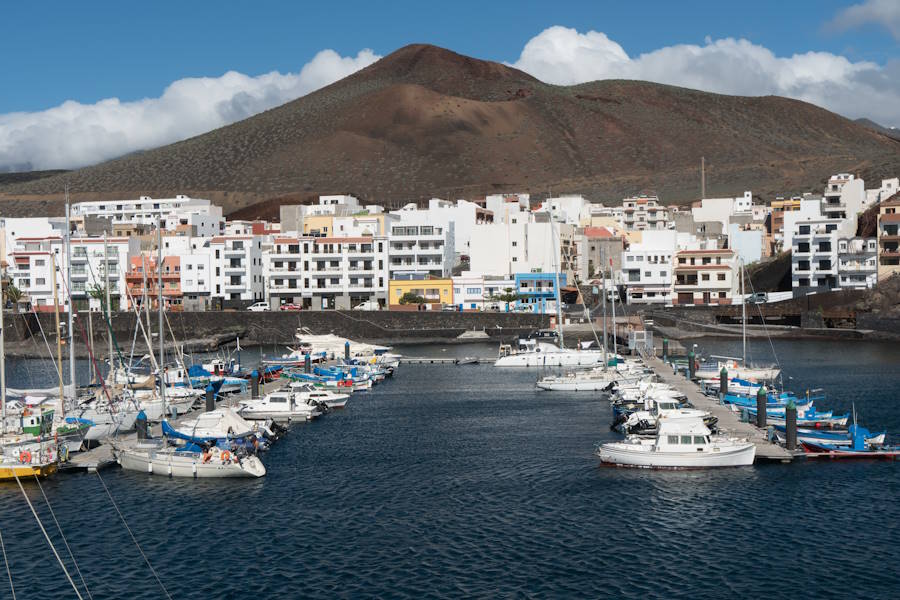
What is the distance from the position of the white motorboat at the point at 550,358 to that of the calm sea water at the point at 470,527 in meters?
25.5

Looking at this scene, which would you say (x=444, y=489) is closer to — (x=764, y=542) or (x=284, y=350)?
(x=764, y=542)

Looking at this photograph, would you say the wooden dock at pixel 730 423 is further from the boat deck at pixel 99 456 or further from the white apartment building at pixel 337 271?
the white apartment building at pixel 337 271

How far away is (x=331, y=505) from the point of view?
3669 centimetres

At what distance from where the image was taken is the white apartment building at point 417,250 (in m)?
113

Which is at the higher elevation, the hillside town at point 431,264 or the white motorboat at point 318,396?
the hillside town at point 431,264

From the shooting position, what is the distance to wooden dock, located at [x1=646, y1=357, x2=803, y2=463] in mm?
41062

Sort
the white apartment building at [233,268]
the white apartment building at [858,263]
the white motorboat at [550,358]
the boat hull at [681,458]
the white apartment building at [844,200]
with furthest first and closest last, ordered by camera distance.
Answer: the white apartment building at [844,200], the white apartment building at [233,268], the white apartment building at [858,263], the white motorboat at [550,358], the boat hull at [681,458]

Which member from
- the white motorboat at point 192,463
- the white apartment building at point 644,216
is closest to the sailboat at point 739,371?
the white motorboat at point 192,463

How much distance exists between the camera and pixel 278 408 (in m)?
54.0

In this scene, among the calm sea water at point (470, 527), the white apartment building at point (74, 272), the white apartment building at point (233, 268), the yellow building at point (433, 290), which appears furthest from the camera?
the white apartment building at point (233, 268)

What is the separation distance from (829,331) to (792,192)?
324ft

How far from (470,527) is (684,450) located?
1028 centimetres

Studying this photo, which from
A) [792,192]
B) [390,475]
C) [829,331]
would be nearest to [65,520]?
[390,475]

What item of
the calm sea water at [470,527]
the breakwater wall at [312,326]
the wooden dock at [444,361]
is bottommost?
the calm sea water at [470,527]
